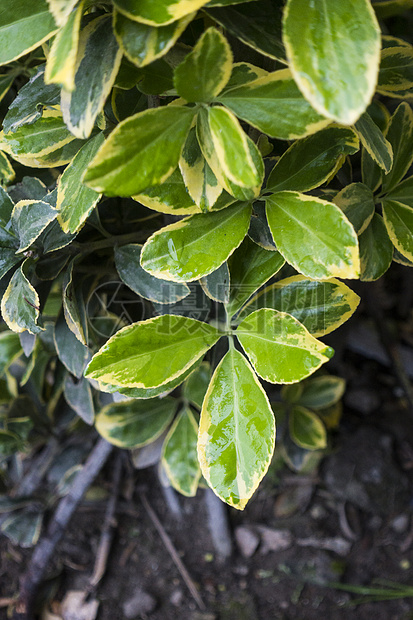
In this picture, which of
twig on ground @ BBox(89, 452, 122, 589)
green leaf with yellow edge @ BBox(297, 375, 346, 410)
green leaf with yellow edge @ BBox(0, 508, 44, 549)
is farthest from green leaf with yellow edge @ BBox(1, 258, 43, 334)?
twig on ground @ BBox(89, 452, 122, 589)

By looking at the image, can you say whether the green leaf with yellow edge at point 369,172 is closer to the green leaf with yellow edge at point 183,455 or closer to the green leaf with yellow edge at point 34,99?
the green leaf with yellow edge at point 34,99

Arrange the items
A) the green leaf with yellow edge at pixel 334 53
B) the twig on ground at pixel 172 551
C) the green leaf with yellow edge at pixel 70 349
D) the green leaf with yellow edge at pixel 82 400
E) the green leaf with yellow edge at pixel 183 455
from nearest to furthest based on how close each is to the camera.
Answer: the green leaf with yellow edge at pixel 334 53, the green leaf with yellow edge at pixel 70 349, the green leaf with yellow edge at pixel 82 400, the green leaf with yellow edge at pixel 183 455, the twig on ground at pixel 172 551

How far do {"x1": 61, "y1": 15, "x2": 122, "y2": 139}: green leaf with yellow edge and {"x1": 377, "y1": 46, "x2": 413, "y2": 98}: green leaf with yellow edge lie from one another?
1.01ft

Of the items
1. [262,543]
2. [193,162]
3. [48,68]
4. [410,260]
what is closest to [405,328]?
[262,543]

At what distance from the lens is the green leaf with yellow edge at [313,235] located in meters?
0.40

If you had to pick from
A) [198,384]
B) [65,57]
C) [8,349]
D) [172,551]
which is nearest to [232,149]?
[65,57]

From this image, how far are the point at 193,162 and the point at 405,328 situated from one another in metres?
1.31

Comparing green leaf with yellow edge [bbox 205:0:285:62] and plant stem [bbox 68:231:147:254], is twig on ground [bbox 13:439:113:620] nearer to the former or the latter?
plant stem [bbox 68:231:147:254]

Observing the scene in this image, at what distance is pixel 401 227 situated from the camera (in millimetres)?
551

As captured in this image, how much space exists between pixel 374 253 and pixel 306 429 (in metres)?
0.66

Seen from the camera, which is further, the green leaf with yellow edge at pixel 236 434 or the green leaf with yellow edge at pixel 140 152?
the green leaf with yellow edge at pixel 236 434

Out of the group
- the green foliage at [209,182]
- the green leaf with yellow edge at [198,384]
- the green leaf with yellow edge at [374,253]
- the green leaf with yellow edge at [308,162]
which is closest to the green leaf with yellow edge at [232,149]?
the green foliage at [209,182]

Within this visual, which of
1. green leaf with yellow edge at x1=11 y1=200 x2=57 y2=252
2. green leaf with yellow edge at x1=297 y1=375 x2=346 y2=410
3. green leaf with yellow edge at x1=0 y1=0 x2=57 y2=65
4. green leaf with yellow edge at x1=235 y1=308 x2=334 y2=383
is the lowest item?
green leaf with yellow edge at x1=297 y1=375 x2=346 y2=410

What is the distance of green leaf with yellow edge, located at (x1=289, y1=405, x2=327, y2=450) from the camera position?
1.11m
